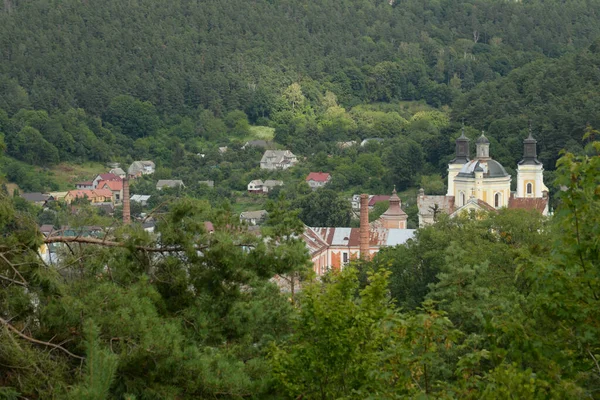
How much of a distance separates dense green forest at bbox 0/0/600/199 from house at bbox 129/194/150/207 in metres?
5.69

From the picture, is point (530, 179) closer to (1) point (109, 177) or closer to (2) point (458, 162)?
(2) point (458, 162)

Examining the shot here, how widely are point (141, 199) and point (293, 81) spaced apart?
34.1 meters

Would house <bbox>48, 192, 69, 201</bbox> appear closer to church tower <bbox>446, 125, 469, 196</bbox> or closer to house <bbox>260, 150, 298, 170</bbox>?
house <bbox>260, 150, 298, 170</bbox>

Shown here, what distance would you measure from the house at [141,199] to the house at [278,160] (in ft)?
36.4

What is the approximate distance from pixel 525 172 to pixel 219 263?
4222cm

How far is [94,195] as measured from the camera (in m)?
72.3

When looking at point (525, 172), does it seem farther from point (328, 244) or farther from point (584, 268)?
point (584, 268)

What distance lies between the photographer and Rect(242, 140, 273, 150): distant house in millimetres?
86938

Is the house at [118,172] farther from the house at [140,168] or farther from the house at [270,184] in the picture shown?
the house at [270,184]

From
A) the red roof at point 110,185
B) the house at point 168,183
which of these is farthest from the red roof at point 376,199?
the red roof at point 110,185

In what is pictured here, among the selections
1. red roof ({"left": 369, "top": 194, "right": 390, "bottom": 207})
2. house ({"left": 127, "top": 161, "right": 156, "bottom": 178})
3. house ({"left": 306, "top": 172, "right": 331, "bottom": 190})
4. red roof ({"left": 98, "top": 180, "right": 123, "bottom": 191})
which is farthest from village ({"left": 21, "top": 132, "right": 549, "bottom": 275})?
house ({"left": 127, "top": 161, "right": 156, "bottom": 178})

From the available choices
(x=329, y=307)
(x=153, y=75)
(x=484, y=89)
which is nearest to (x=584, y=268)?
(x=329, y=307)

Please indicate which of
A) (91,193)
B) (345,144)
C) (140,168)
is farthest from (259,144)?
(91,193)

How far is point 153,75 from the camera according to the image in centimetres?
9919
